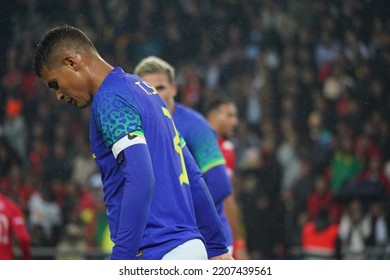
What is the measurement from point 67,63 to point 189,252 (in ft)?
2.91

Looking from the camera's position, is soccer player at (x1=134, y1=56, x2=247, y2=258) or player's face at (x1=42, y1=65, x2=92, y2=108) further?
soccer player at (x1=134, y1=56, x2=247, y2=258)

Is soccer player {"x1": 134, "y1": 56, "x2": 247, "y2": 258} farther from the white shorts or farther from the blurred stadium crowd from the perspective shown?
the blurred stadium crowd

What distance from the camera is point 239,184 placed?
37.8ft

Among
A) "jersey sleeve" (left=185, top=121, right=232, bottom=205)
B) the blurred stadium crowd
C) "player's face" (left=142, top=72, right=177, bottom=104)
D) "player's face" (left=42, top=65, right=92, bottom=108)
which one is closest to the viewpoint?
"player's face" (left=42, top=65, right=92, bottom=108)

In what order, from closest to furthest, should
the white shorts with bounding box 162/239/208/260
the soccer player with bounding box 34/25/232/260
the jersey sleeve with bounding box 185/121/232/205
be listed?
the soccer player with bounding box 34/25/232/260
the white shorts with bounding box 162/239/208/260
the jersey sleeve with bounding box 185/121/232/205

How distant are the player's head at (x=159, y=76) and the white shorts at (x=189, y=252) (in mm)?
1939

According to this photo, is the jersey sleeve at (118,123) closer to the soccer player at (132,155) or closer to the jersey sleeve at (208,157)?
the soccer player at (132,155)

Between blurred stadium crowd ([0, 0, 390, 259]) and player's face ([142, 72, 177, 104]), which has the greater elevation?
player's face ([142, 72, 177, 104])

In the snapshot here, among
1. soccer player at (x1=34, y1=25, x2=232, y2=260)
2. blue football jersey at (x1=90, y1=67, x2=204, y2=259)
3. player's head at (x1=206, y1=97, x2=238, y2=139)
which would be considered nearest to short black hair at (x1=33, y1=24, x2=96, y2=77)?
soccer player at (x1=34, y1=25, x2=232, y2=260)

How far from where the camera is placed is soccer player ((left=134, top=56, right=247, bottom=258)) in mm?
5242

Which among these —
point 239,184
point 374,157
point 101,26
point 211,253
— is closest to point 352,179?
point 374,157

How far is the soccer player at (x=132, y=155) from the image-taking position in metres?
3.28

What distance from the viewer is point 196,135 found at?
5.25 meters

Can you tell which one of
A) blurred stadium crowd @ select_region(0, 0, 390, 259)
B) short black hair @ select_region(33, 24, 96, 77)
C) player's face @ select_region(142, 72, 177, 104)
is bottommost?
blurred stadium crowd @ select_region(0, 0, 390, 259)
